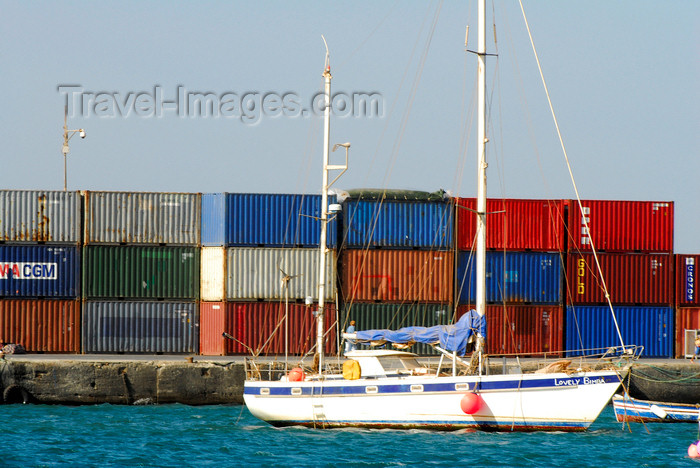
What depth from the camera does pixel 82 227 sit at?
39.3 metres

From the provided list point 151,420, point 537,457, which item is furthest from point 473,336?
point 151,420

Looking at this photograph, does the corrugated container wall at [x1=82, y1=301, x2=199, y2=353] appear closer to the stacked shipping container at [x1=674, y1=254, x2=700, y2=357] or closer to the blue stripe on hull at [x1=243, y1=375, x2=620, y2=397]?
the blue stripe on hull at [x1=243, y1=375, x2=620, y2=397]

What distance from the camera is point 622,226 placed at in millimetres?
40500

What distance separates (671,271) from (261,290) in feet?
55.4

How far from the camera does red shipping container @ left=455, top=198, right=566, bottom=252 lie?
130 ft

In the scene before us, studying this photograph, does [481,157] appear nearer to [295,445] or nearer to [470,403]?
[470,403]

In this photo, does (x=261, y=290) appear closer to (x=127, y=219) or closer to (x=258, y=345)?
(x=258, y=345)

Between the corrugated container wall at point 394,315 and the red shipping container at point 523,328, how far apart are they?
0.82 meters

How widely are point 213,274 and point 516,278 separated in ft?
39.9

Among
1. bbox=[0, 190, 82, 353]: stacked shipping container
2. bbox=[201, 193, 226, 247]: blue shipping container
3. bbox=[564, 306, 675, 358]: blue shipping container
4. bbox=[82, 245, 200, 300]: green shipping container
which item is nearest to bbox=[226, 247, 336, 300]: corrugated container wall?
bbox=[201, 193, 226, 247]: blue shipping container

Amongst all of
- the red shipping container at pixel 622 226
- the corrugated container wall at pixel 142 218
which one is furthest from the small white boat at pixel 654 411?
the corrugated container wall at pixel 142 218

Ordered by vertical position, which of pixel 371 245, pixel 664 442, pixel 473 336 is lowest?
pixel 664 442

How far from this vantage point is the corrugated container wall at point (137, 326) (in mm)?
38531

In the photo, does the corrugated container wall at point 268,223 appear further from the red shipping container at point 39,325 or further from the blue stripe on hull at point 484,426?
the blue stripe on hull at point 484,426
